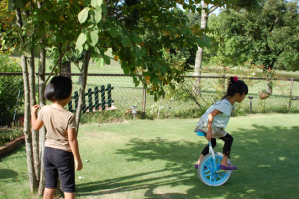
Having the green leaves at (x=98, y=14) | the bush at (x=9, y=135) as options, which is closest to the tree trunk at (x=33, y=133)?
the green leaves at (x=98, y=14)

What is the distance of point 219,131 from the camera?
3607mm

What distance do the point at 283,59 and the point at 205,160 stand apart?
20.5 metres

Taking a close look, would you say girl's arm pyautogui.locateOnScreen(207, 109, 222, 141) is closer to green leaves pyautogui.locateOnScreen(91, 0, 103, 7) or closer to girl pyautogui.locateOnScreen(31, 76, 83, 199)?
girl pyautogui.locateOnScreen(31, 76, 83, 199)

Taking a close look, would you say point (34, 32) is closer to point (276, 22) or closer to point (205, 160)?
point (205, 160)

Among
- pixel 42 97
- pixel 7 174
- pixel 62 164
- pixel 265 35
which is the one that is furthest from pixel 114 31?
pixel 265 35

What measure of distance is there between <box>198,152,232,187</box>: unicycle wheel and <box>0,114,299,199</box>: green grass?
92 mm

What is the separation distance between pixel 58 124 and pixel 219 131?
2.21 m

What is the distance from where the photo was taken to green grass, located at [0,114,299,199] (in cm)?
349

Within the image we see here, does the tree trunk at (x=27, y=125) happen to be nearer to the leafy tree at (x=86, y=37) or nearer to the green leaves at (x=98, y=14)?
the leafy tree at (x=86, y=37)

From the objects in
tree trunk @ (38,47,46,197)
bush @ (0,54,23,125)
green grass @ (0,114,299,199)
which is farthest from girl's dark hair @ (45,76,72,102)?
bush @ (0,54,23,125)

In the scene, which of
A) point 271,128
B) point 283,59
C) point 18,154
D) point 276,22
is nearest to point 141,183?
point 18,154

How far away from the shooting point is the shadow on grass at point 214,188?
349 cm

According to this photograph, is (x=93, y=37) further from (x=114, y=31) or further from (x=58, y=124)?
(x=58, y=124)

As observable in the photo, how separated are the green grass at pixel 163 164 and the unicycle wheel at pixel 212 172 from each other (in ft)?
0.30
